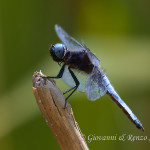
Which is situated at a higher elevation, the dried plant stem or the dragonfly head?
the dragonfly head

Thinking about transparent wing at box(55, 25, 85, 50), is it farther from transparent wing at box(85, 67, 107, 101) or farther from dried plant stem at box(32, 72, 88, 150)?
dried plant stem at box(32, 72, 88, 150)

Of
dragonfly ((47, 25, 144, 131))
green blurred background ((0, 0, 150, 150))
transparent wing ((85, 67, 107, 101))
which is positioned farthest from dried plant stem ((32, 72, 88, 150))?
green blurred background ((0, 0, 150, 150))

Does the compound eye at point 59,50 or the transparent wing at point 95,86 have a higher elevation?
the compound eye at point 59,50

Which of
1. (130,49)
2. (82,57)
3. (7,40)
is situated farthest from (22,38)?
(130,49)

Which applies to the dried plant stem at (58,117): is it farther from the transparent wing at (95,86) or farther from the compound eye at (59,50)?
the compound eye at (59,50)

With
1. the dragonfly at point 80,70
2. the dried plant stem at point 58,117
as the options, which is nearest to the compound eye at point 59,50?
the dragonfly at point 80,70

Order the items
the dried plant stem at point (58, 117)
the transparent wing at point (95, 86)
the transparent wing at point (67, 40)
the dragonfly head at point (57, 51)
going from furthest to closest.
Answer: the transparent wing at point (67, 40) → the dragonfly head at point (57, 51) → the transparent wing at point (95, 86) → the dried plant stem at point (58, 117)
